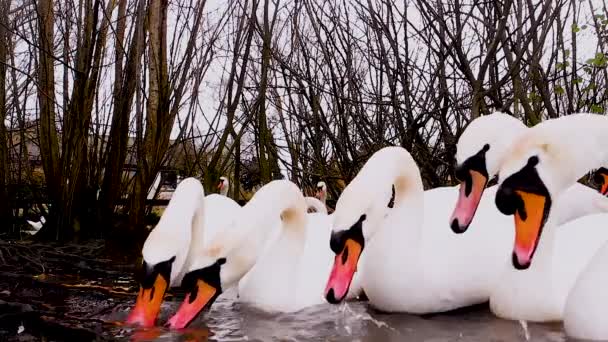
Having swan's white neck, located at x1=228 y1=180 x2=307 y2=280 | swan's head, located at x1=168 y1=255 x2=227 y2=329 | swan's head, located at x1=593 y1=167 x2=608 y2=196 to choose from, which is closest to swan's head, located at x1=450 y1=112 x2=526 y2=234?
swan's head, located at x1=593 y1=167 x2=608 y2=196

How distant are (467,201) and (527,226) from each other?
19.7 inches

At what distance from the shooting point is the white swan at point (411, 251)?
10.9 ft

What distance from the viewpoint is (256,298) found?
3.79 meters

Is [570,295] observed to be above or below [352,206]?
below

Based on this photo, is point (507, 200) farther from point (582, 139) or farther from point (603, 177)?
point (603, 177)

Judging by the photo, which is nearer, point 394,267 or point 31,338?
point 31,338

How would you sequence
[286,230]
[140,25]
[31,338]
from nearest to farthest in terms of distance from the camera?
[31,338]
[286,230]
[140,25]

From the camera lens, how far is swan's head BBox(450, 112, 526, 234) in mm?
3232

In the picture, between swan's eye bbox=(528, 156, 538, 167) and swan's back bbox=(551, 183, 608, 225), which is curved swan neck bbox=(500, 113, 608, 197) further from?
swan's back bbox=(551, 183, 608, 225)

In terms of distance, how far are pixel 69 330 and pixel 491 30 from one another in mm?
3743

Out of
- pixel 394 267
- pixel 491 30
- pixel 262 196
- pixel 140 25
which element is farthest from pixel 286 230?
pixel 140 25

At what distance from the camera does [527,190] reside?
279 cm

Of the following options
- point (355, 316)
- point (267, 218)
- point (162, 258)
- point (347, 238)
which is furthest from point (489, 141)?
point (162, 258)

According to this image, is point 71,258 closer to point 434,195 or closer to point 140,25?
point 140,25
